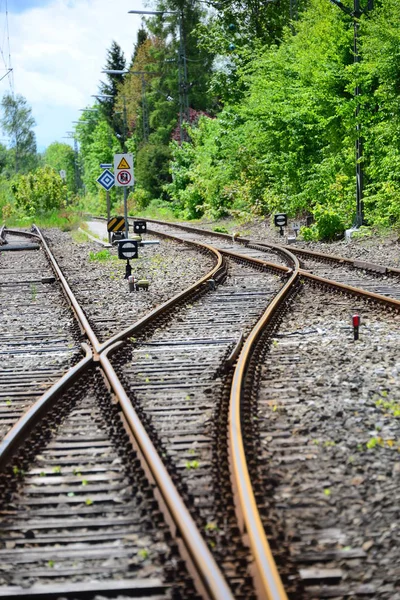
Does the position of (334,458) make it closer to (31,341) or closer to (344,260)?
(31,341)

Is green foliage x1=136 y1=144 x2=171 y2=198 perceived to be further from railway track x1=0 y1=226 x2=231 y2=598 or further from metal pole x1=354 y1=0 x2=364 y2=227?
railway track x1=0 y1=226 x2=231 y2=598

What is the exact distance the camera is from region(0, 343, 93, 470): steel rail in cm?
620

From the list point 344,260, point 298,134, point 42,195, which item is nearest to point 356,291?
point 344,260

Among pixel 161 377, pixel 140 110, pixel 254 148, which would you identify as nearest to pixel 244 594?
pixel 161 377

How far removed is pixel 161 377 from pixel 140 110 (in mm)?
75629

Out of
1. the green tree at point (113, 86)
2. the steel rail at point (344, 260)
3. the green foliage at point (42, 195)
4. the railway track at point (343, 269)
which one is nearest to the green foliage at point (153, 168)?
the green foliage at point (42, 195)

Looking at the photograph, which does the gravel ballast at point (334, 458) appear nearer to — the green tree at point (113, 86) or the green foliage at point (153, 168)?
the green foliage at point (153, 168)

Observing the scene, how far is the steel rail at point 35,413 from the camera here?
6.20 meters

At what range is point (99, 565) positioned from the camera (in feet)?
14.5

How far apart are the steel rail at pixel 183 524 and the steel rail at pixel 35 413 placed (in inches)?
28.3

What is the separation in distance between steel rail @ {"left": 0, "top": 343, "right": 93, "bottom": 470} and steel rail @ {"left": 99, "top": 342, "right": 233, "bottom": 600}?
718 millimetres

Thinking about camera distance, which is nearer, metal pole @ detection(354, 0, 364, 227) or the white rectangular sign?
the white rectangular sign

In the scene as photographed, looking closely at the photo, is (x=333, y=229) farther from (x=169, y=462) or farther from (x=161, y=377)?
(x=169, y=462)

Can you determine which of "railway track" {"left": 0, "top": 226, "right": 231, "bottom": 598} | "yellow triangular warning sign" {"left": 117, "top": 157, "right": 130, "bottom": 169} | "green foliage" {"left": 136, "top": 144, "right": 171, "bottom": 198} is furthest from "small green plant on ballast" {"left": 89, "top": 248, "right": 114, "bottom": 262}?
"green foliage" {"left": 136, "top": 144, "right": 171, "bottom": 198}
